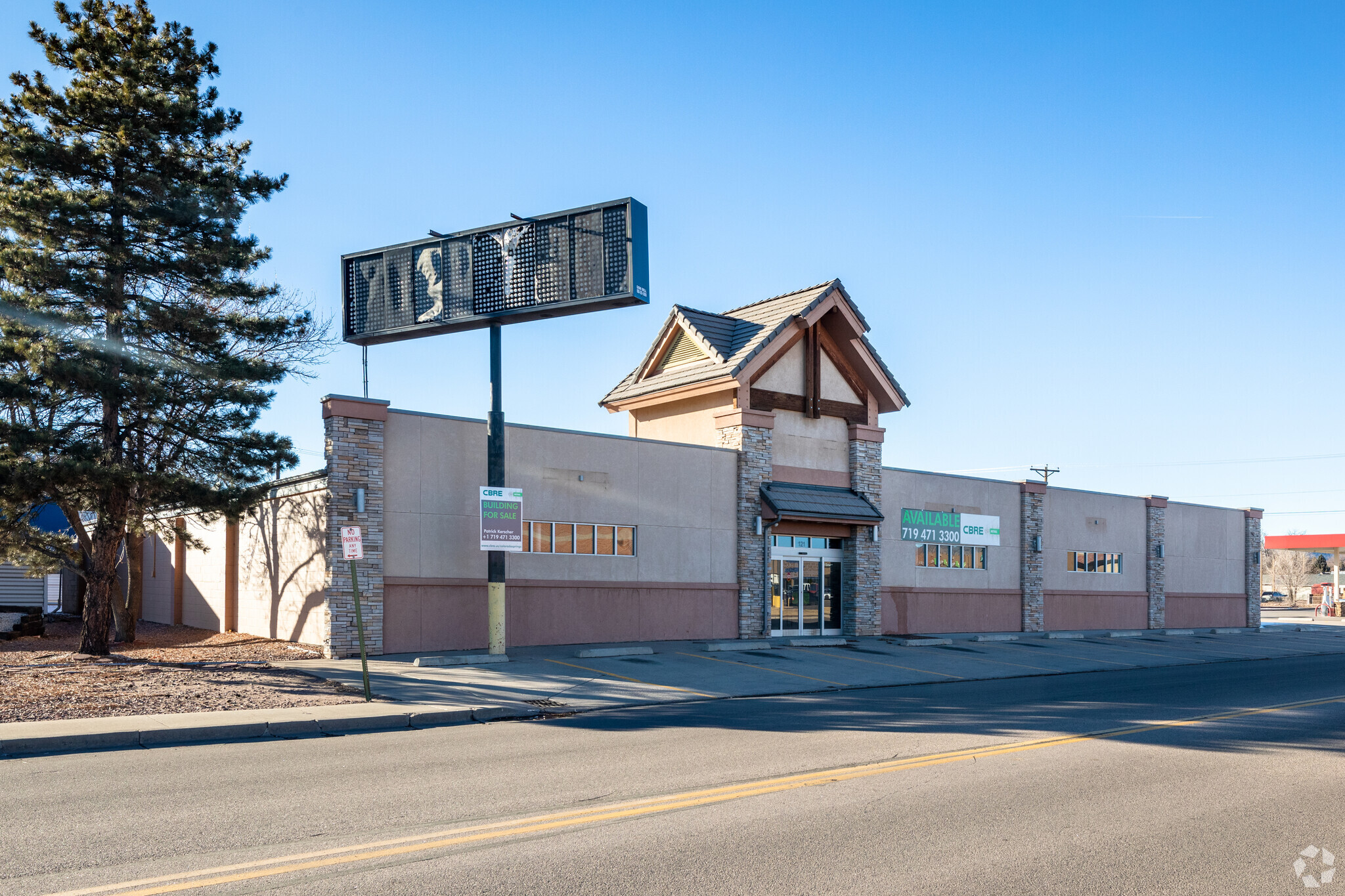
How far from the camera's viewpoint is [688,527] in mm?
25062

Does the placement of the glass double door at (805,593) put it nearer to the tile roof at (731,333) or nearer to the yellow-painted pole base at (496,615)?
the tile roof at (731,333)

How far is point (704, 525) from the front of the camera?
25438 mm

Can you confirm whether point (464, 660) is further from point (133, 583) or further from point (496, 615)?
point (133, 583)

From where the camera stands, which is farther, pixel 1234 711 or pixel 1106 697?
pixel 1106 697

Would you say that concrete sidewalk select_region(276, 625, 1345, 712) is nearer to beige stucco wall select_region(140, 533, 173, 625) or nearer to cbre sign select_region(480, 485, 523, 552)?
cbre sign select_region(480, 485, 523, 552)

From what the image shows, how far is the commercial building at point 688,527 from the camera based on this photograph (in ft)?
68.4

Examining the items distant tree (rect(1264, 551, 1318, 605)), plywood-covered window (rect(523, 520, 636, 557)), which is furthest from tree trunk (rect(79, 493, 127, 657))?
distant tree (rect(1264, 551, 1318, 605))

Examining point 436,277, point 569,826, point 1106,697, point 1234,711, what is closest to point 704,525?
point 436,277

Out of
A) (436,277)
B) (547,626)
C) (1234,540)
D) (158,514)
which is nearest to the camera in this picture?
(436,277)

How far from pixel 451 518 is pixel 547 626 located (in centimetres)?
331

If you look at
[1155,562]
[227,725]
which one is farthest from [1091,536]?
[227,725]

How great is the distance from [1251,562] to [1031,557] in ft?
52.3

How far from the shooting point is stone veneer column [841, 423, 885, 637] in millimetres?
28188

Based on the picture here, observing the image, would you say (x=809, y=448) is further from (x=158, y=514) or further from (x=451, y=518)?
(x=158, y=514)
